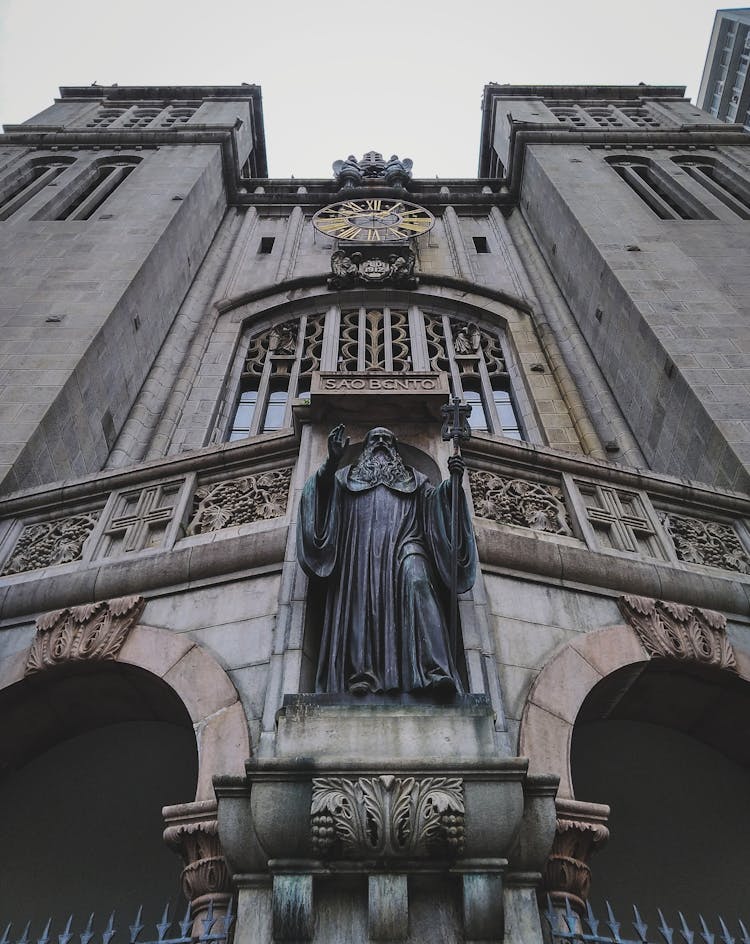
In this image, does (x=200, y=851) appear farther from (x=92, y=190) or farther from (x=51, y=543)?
(x=92, y=190)

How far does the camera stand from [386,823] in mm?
4148

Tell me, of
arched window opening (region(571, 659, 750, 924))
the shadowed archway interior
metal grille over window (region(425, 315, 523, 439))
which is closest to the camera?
arched window opening (region(571, 659, 750, 924))

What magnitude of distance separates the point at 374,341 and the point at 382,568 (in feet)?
34.4

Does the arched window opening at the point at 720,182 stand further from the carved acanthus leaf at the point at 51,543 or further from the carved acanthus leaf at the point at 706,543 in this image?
the carved acanthus leaf at the point at 51,543

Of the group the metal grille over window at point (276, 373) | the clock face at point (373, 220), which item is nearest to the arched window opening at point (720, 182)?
the clock face at point (373, 220)

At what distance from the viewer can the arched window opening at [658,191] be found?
1707 centimetres

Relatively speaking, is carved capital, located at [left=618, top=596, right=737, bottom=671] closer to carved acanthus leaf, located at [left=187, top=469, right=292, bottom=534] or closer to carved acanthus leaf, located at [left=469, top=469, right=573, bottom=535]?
carved acanthus leaf, located at [left=469, top=469, right=573, bottom=535]

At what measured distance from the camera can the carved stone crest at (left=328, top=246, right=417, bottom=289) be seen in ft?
55.8

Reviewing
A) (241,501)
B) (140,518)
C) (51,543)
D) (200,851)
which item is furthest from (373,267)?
(200,851)

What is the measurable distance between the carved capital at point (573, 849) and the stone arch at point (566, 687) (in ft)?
0.46

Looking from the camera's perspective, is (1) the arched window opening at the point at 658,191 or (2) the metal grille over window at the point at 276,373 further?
(1) the arched window opening at the point at 658,191

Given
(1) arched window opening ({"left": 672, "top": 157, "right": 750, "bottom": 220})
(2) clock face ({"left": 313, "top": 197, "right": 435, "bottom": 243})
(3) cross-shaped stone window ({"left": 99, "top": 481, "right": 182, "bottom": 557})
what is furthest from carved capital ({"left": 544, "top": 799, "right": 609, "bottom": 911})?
(1) arched window opening ({"left": 672, "top": 157, "right": 750, "bottom": 220})

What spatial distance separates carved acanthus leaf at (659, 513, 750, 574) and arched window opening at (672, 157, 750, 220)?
466 inches

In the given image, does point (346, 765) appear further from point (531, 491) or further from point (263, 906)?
point (531, 491)
